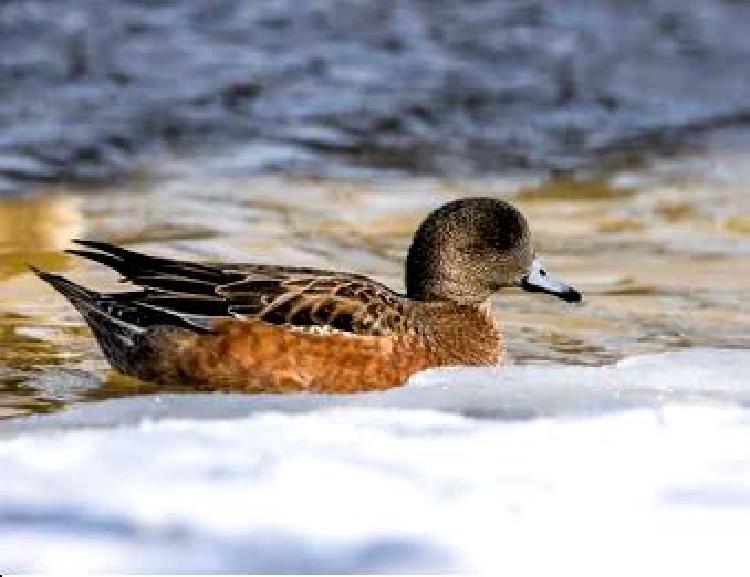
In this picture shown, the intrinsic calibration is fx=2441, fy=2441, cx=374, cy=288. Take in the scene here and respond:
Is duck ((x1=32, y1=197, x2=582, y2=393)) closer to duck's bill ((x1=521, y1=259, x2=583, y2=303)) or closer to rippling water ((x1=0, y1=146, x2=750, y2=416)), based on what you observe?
duck's bill ((x1=521, y1=259, x2=583, y2=303))

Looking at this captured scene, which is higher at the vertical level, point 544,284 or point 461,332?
point 544,284

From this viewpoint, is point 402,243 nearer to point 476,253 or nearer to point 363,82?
point 476,253

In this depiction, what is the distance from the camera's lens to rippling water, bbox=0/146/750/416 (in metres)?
8.27

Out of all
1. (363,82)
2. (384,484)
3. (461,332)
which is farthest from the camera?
(363,82)

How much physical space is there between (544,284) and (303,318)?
0.89m

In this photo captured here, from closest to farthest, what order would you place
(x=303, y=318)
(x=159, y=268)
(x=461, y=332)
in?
(x=303, y=318) → (x=159, y=268) → (x=461, y=332)

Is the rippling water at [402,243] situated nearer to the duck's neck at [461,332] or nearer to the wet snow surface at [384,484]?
the duck's neck at [461,332]

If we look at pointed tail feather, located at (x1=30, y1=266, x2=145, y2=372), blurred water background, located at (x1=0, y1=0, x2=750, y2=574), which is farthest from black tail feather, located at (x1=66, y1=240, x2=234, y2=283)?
blurred water background, located at (x1=0, y1=0, x2=750, y2=574)

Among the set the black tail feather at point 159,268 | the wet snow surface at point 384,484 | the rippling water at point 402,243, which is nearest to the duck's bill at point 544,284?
the rippling water at point 402,243

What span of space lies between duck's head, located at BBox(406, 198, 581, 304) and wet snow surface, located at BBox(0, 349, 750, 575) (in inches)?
49.8

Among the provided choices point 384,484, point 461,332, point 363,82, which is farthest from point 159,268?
point 363,82

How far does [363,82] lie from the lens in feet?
50.0

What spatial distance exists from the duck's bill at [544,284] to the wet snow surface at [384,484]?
3.68 ft

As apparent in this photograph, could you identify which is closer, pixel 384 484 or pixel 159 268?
pixel 384 484
